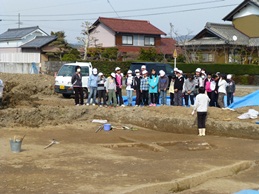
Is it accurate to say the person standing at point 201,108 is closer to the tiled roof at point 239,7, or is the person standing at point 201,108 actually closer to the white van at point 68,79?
the white van at point 68,79

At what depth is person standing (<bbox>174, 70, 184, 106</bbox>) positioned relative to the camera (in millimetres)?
16781

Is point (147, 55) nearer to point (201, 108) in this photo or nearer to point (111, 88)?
point (111, 88)

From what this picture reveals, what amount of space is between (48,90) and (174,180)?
18703mm

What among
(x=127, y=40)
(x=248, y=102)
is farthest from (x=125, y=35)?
(x=248, y=102)

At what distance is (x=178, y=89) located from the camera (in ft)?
55.7

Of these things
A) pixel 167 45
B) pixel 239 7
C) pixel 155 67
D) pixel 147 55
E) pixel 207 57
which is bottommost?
pixel 155 67

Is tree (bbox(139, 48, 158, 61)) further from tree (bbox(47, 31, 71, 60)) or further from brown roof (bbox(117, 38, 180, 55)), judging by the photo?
tree (bbox(47, 31, 71, 60))

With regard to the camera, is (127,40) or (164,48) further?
(164,48)

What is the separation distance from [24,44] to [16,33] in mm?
6222

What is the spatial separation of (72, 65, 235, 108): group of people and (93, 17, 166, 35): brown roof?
32.8m

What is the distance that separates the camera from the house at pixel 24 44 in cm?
4650

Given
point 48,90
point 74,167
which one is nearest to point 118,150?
point 74,167

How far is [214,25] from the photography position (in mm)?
45875

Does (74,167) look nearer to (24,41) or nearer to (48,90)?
(48,90)
